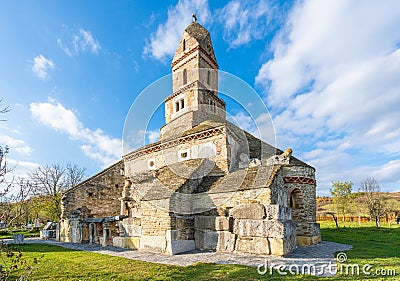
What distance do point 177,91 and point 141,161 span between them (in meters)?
6.74

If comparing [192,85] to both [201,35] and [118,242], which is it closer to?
[201,35]

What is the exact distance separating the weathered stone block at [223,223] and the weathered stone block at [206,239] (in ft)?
1.00

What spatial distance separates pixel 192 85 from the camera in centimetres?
1958

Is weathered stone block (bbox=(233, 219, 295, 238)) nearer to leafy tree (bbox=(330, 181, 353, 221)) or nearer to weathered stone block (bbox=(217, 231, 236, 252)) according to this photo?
weathered stone block (bbox=(217, 231, 236, 252))

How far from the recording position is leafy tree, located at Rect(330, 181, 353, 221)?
3177cm

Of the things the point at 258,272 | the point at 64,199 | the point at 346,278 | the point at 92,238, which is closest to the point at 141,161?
the point at 64,199

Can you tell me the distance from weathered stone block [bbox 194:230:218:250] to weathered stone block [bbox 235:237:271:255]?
0.99 m

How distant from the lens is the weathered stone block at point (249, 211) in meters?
Answer: 8.78

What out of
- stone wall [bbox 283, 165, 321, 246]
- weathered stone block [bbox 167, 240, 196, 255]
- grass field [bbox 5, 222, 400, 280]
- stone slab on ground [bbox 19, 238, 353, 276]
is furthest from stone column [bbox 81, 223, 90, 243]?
stone wall [bbox 283, 165, 321, 246]

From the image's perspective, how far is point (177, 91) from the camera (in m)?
20.7

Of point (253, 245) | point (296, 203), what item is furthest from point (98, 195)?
point (296, 203)

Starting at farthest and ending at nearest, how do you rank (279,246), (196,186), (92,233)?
(92,233) < (196,186) < (279,246)

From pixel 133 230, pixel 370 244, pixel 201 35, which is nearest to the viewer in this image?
pixel 133 230

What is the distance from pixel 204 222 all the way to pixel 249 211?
203 centimetres
